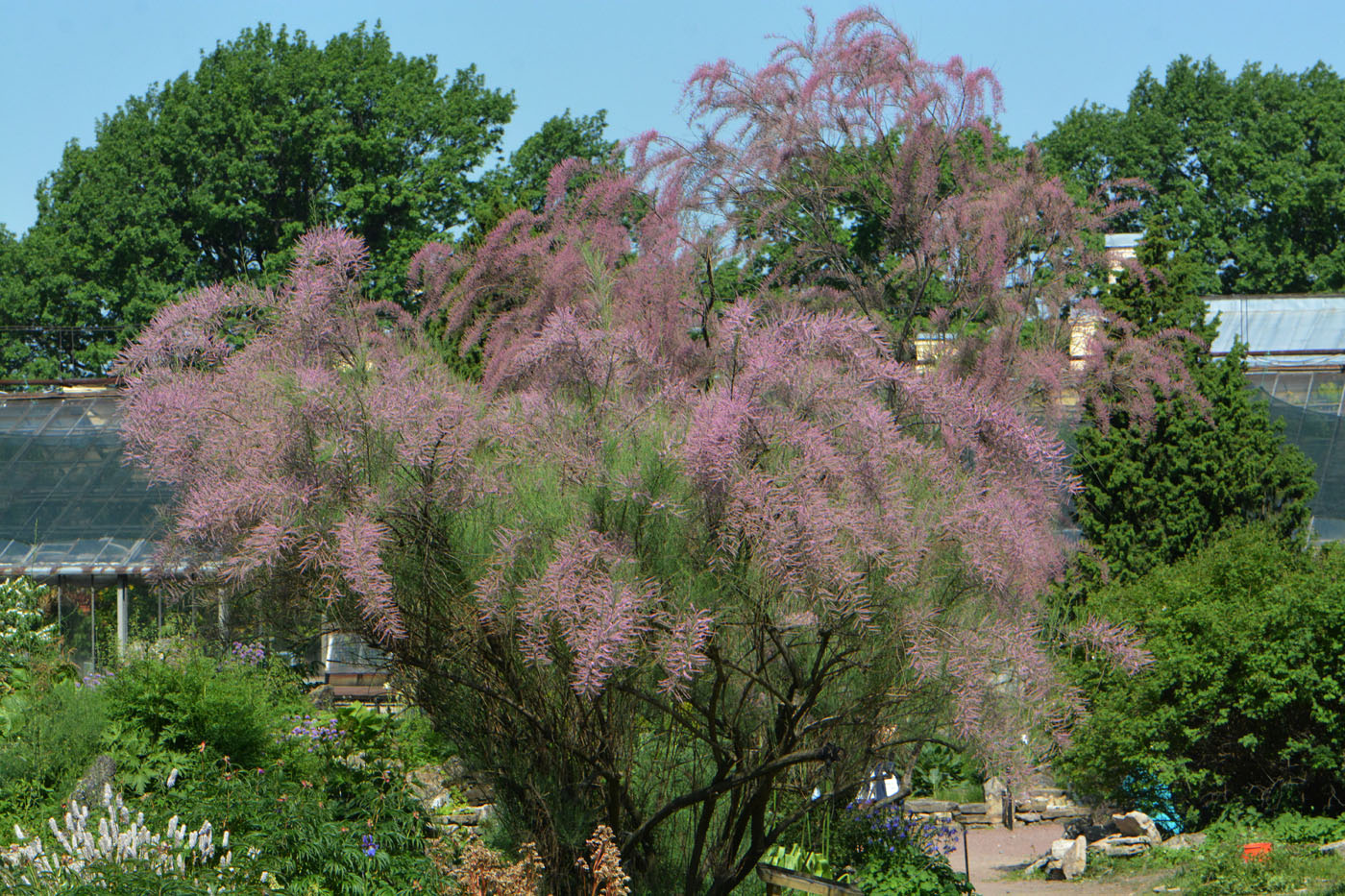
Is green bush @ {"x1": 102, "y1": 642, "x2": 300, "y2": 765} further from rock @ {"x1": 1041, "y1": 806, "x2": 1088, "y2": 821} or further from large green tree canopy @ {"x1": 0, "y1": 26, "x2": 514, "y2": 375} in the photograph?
large green tree canopy @ {"x1": 0, "y1": 26, "x2": 514, "y2": 375}

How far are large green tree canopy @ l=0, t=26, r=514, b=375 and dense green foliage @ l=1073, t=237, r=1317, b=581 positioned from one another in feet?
69.6

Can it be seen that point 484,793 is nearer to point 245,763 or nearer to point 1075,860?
point 245,763

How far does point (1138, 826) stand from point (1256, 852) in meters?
2.88

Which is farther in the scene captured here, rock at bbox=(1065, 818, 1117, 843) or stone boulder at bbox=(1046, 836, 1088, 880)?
rock at bbox=(1065, 818, 1117, 843)

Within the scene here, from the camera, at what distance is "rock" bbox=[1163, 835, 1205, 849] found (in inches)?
512

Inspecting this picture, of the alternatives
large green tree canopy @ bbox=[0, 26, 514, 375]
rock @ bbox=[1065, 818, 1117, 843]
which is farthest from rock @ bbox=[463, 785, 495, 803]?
large green tree canopy @ bbox=[0, 26, 514, 375]

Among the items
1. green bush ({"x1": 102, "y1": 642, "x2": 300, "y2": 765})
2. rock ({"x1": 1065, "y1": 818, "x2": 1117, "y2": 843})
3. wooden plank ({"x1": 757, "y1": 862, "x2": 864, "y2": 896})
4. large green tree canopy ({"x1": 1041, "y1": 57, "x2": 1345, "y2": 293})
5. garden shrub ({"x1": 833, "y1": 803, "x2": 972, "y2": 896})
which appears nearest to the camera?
wooden plank ({"x1": 757, "y1": 862, "x2": 864, "y2": 896})

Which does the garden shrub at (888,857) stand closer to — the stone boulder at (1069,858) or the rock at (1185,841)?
the rock at (1185,841)

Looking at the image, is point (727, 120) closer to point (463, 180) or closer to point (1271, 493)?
point (1271, 493)

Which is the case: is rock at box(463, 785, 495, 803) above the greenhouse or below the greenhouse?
below

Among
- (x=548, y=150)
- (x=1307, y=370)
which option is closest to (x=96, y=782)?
(x=1307, y=370)

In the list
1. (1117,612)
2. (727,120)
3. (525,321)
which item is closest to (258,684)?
(525,321)

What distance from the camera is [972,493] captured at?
6.63 meters

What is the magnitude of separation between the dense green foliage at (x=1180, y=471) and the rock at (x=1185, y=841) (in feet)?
11.0
